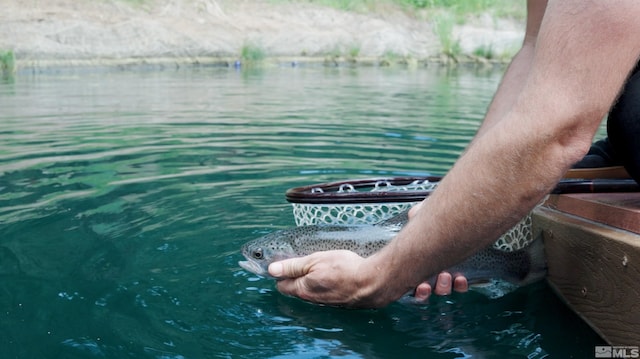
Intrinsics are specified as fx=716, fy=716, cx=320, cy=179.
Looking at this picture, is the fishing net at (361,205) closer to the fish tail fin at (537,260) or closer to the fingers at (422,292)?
the fish tail fin at (537,260)

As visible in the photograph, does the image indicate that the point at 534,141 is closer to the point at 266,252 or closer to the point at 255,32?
the point at 266,252

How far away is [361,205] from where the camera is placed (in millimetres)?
2453

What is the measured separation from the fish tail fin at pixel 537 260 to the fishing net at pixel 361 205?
0.09 metres

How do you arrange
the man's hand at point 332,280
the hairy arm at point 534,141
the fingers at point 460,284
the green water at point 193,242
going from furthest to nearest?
1. the fingers at point 460,284
2. the green water at point 193,242
3. the man's hand at point 332,280
4. the hairy arm at point 534,141

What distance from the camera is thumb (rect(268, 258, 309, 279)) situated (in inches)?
79.7

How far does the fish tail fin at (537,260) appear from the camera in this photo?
226 cm

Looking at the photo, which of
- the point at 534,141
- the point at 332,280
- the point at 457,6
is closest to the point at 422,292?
the point at 332,280

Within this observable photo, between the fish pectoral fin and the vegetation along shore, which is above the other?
the vegetation along shore

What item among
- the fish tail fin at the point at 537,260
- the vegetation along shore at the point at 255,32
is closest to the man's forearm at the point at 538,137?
the fish tail fin at the point at 537,260

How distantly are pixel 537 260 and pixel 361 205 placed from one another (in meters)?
0.60

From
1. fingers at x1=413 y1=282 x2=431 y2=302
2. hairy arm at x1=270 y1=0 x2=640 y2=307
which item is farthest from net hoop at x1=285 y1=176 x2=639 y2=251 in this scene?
hairy arm at x1=270 y1=0 x2=640 y2=307

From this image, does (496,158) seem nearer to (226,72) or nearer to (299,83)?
(299,83)

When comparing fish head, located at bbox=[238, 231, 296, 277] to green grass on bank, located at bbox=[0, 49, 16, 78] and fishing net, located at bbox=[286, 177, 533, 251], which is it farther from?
green grass on bank, located at bbox=[0, 49, 16, 78]

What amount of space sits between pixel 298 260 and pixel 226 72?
13.2m
